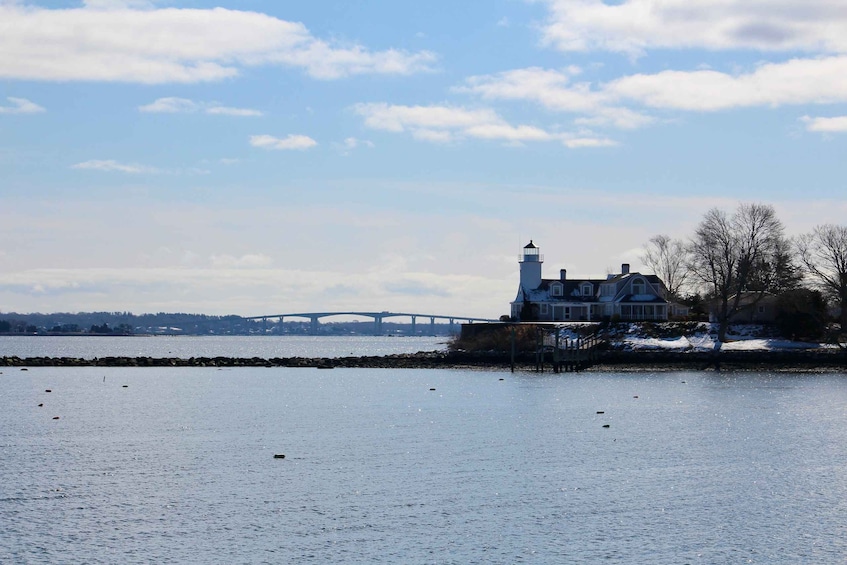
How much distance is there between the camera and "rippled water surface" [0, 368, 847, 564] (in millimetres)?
26469

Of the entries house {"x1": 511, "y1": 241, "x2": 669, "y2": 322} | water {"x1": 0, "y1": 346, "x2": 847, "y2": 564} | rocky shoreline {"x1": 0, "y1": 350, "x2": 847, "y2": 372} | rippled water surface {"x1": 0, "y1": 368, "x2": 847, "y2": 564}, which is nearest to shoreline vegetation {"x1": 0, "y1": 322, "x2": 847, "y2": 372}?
rocky shoreline {"x1": 0, "y1": 350, "x2": 847, "y2": 372}

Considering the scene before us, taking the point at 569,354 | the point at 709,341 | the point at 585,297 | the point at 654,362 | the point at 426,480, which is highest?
the point at 585,297

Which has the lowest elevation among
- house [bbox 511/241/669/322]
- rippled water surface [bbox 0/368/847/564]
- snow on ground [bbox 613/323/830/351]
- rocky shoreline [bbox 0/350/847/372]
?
rippled water surface [bbox 0/368/847/564]

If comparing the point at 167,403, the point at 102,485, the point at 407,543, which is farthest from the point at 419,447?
the point at 167,403

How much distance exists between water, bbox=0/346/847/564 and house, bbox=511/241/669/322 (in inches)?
1769

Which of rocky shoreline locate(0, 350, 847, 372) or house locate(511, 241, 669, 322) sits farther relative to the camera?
house locate(511, 241, 669, 322)

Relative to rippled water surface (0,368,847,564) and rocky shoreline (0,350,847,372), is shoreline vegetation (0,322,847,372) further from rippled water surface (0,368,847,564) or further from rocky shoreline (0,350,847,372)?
rippled water surface (0,368,847,564)

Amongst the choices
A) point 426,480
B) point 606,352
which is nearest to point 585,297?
point 606,352

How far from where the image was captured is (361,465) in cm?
3803

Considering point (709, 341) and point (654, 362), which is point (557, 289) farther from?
point (654, 362)

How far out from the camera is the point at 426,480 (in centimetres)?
3469

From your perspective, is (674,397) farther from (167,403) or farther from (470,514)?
(470,514)

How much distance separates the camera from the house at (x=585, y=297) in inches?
4402

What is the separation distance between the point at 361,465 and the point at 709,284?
255 ft
